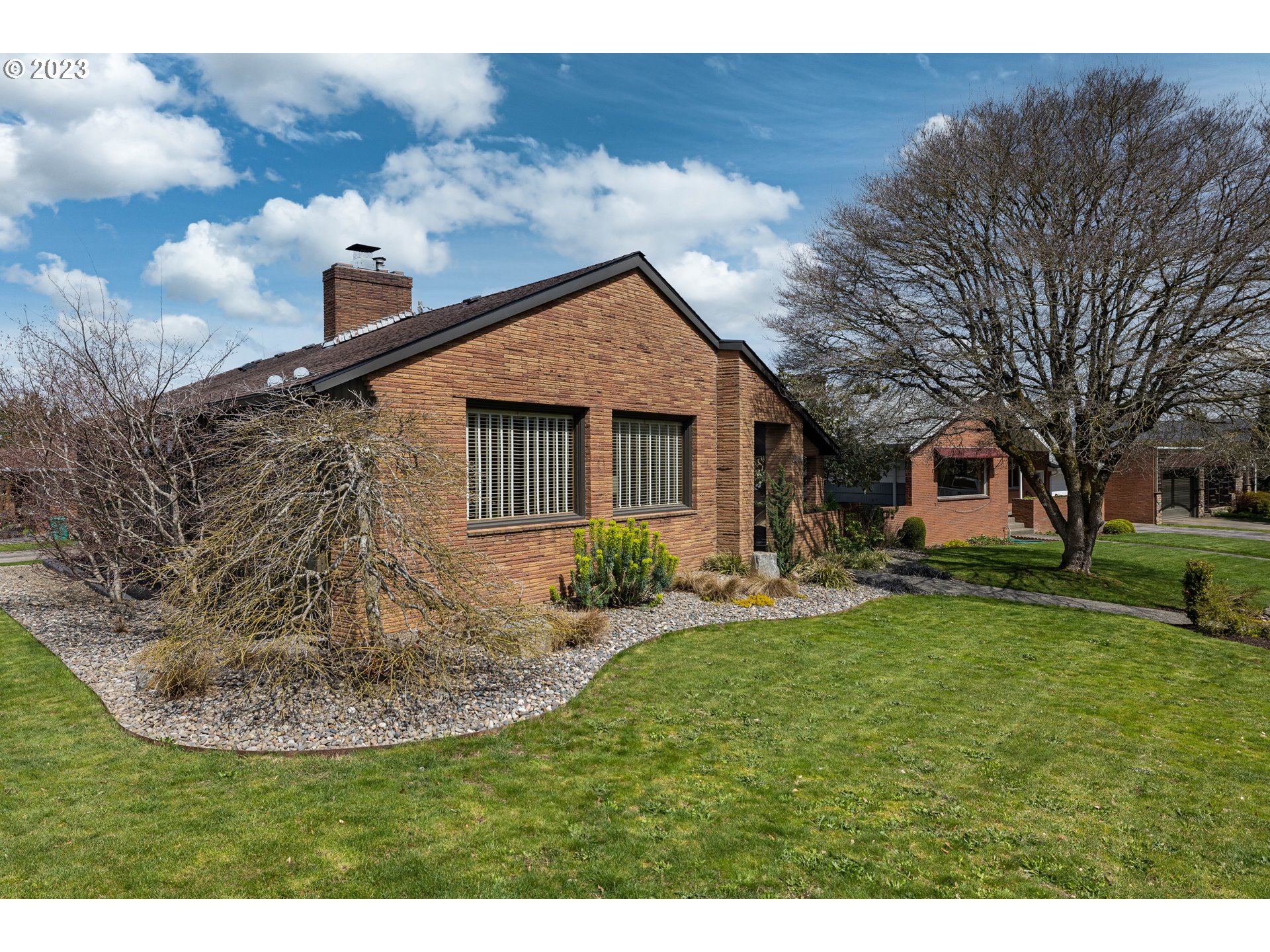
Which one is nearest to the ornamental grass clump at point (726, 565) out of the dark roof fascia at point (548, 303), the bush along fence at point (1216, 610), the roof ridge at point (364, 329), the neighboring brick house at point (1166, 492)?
the dark roof fascia at point (548, 303)

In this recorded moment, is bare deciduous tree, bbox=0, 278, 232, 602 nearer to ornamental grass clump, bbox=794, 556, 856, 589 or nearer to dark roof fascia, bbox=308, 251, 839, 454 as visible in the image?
dark roof fascia, bbox=308, 251, 839, 454

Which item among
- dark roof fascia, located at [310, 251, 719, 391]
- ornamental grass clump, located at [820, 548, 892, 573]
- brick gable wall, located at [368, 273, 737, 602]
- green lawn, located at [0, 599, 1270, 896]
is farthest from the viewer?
ornamental grass clump, located at [820, 548, 892, 573]

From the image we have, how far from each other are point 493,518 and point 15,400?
7274 millimetres

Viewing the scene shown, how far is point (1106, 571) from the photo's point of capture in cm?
1833

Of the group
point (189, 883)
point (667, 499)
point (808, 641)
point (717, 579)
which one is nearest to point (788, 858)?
point (189, 883)

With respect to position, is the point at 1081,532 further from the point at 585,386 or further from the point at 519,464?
the point at 519,464

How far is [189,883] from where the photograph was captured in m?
4.16

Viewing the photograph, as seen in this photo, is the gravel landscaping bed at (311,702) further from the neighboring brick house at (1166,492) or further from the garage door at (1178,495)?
the garage door at (1178,495)

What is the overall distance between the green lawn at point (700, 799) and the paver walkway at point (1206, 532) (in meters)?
23.6

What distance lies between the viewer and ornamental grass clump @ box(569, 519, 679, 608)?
11445 millimetres

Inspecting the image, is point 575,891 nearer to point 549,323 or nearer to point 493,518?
point 493,518

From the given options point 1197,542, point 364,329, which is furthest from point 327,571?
point 1197,542

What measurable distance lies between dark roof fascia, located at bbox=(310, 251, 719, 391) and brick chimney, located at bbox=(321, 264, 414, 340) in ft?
28.7

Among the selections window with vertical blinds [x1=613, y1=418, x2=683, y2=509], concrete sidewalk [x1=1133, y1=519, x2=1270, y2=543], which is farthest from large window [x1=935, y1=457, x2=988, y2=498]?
window with vertical blinds [x1=613, y1=418, x2=683, y2=509]
